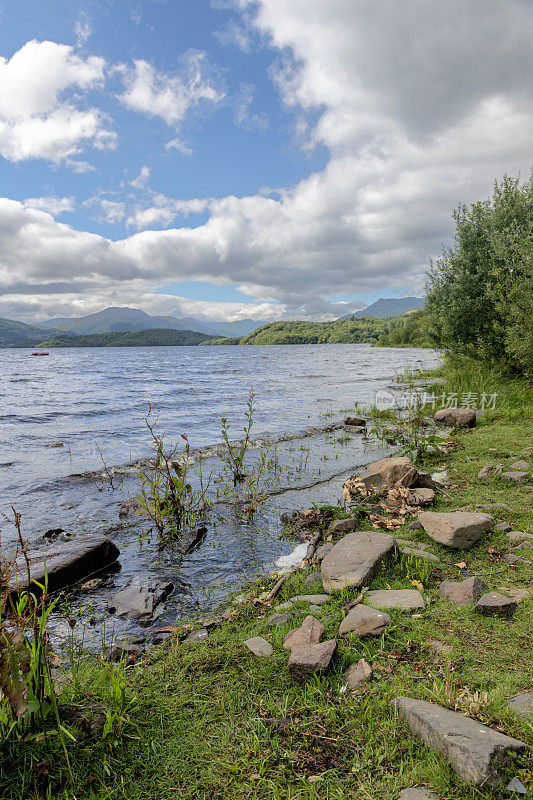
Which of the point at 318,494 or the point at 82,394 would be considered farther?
the point at 82,394

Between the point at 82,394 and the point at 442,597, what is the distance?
31583 mm

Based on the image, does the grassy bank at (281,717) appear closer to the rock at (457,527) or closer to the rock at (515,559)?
the rock at (515,559)

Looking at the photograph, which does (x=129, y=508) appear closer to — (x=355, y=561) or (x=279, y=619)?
(x=279, y=619)

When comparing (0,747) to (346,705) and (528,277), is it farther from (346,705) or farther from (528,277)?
(528,277)

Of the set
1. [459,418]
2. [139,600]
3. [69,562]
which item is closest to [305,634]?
[139,600]

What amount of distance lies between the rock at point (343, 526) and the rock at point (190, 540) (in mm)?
2610

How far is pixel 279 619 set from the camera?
5.18m

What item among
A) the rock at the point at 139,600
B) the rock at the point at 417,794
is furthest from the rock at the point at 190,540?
the rock at the point at 417,794

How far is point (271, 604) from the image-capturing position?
578cm

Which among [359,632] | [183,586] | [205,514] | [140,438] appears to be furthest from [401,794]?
[140,438]

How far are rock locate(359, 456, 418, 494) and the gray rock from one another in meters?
3.60

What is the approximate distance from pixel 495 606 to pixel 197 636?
3.54 metres

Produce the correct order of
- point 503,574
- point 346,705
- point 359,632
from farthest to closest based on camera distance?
point 503,574
point 359,632
point 346,705

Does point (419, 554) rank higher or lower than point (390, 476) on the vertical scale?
lower
